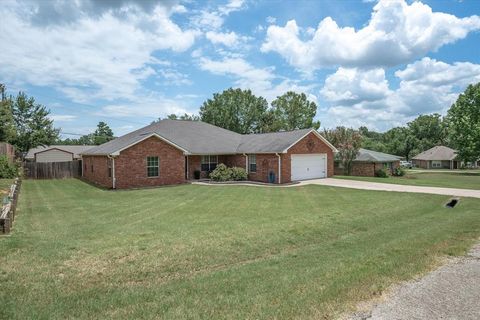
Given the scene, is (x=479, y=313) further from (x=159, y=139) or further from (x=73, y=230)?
(x=159, y=139)

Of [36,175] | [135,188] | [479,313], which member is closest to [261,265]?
[479,313]

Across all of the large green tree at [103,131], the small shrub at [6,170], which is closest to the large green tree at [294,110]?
the small shrub at [6,170]

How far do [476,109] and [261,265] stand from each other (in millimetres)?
51357

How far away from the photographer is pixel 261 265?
6859 mm

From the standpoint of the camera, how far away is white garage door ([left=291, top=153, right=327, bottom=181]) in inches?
1045

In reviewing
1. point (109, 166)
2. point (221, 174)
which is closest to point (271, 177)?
point (221, 174)

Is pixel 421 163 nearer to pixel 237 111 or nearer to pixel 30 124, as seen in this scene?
pixel 237 111

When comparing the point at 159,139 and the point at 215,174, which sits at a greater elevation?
the point at 159,139

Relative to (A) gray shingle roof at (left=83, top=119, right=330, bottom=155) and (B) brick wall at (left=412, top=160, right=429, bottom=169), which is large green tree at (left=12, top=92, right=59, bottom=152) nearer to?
(A) gray shingle roof at (left=83, top=119, right=330, bottom=155)

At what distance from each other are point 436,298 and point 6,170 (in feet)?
100

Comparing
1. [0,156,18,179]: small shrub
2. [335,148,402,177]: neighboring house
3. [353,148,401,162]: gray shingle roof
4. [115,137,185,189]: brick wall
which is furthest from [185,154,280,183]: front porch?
[0,156,18,179]: small shrub

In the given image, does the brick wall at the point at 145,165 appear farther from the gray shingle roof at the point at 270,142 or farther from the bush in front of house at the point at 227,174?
the gray shingle roof at the point at 270,142

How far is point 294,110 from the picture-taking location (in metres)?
54.2

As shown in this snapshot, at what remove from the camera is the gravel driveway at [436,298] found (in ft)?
14.6
